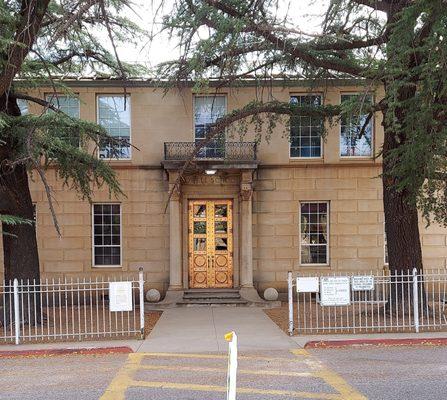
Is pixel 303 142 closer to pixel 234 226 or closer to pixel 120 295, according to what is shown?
pixel 234 226

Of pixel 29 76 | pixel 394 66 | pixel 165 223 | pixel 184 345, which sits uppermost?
pixel 29 76

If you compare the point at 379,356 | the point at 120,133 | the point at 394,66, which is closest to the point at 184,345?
the point at 379,356

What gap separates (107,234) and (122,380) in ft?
32.9

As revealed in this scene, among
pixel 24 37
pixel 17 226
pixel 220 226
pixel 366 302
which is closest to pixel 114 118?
pixel 220 226

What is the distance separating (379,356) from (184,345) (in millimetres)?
3767

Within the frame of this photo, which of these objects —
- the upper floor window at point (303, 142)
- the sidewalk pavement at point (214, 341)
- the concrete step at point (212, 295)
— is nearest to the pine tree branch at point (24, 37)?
the sidewalk pavement at point (214, 341)

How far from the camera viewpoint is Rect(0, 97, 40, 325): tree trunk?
1171 centimetres

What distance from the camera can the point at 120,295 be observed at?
10.1 m

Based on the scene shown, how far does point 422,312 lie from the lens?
11234 mm

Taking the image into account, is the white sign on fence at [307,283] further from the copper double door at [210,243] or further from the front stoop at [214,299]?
the copper double door at [210,243]

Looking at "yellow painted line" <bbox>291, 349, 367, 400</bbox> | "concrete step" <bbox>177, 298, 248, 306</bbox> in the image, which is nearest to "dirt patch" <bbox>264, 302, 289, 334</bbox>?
"concrete step" <bbox>177, 298, 248, 306</bbox>

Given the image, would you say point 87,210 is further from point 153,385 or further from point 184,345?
point 153,385

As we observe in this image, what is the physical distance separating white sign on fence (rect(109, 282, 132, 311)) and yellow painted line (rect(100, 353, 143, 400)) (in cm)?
136

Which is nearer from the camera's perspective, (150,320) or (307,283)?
(307,283)
